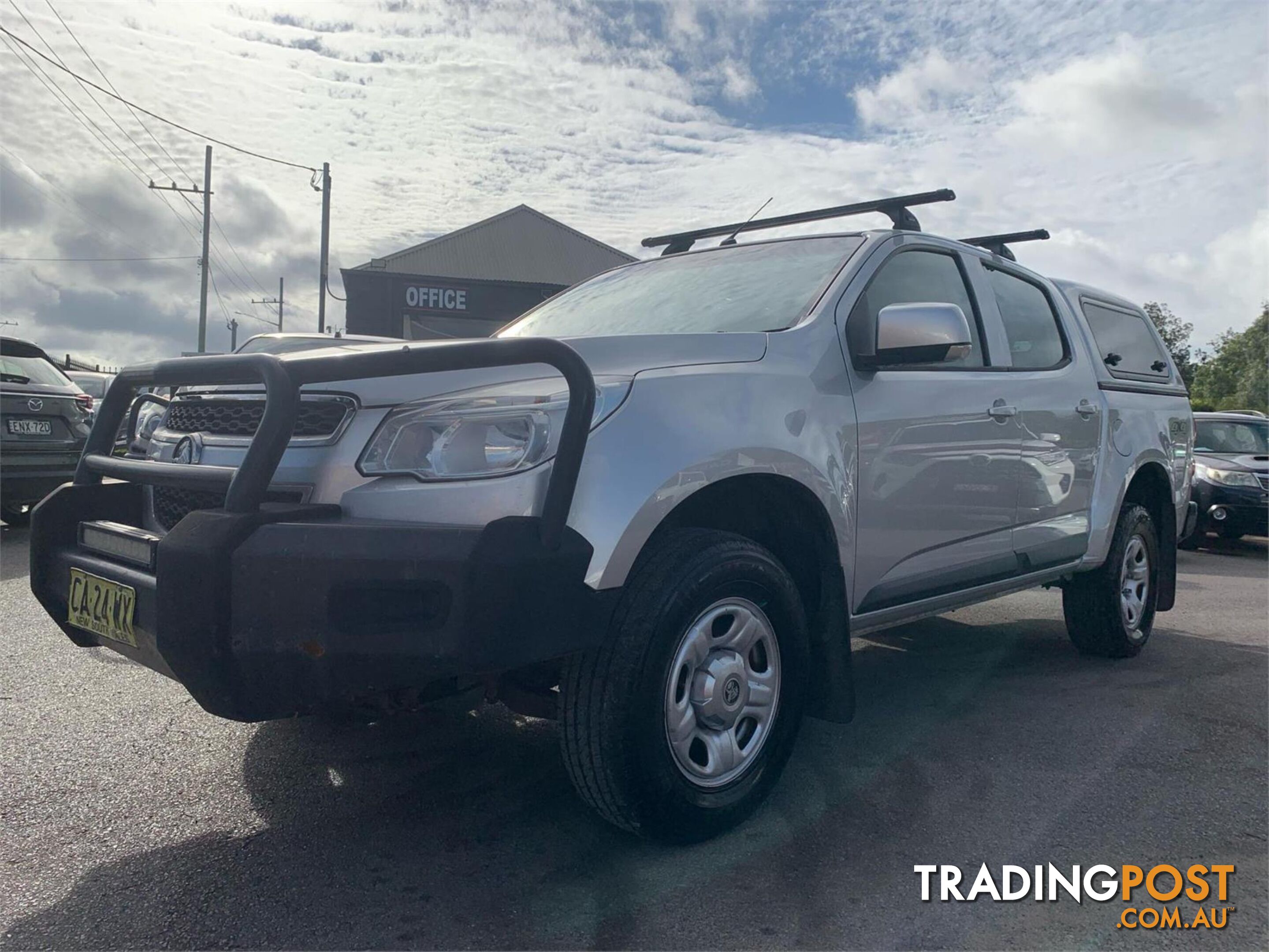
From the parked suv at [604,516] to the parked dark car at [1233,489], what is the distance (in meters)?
8.16

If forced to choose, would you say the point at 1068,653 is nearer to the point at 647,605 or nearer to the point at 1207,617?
the point at 1207,617

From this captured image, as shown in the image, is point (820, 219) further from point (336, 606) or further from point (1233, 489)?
point (1233, 489)

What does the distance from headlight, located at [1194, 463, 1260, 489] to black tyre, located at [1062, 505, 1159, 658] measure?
6.26m

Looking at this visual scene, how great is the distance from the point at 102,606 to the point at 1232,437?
12.4 meters

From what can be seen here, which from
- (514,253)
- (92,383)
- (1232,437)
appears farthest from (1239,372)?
(92,383)

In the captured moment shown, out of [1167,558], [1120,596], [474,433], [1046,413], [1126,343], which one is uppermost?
[1126,343]

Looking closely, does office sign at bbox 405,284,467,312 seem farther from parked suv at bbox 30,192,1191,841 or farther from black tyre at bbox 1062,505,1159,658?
parked suv at bbox 30,192,1191,841

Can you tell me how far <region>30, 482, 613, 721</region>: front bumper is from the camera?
2066 mm

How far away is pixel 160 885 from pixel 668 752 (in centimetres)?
126

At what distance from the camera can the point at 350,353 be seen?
7.60 ft

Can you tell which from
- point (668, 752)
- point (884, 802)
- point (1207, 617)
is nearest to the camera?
point (668, 752)

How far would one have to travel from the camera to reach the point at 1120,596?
4.91 meters

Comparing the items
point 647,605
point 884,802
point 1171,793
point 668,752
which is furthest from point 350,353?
point 1171,793

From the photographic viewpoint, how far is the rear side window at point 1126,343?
16.4 ft
